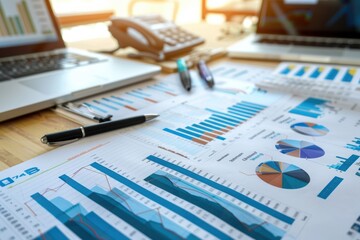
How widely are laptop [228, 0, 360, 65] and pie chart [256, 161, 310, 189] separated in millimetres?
513

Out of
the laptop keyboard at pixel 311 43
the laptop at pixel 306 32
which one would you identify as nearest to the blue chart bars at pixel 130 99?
the laptop at pixel 306 32

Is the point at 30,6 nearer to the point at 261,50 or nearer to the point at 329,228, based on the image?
the point at 261,50

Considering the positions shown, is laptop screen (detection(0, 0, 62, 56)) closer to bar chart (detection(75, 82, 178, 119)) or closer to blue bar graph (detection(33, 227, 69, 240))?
bar chart (detection(75, 82, 178, 119))

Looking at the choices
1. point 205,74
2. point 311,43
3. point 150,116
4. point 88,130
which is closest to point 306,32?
point 311,43

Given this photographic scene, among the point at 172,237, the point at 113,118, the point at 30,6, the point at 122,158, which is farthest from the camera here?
the point at 30,6

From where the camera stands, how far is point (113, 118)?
539 millimetres

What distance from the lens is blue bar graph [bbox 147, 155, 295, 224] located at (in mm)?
312

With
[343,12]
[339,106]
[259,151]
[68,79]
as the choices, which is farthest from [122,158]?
[343,12]

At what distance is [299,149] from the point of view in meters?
0.43

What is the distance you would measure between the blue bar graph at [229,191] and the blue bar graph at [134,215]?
0.05m

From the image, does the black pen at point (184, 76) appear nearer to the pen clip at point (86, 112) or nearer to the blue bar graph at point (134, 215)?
the pen clip at point (86, 112)

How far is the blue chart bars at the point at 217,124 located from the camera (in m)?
0.48

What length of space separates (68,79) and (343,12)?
0.78 m

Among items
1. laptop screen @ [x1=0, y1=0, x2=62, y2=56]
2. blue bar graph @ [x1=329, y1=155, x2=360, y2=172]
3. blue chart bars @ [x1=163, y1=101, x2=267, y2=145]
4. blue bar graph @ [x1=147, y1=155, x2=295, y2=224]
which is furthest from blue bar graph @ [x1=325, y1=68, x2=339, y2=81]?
laptop screen @ [x1=0, y1=0, x2=62, y2=56]
